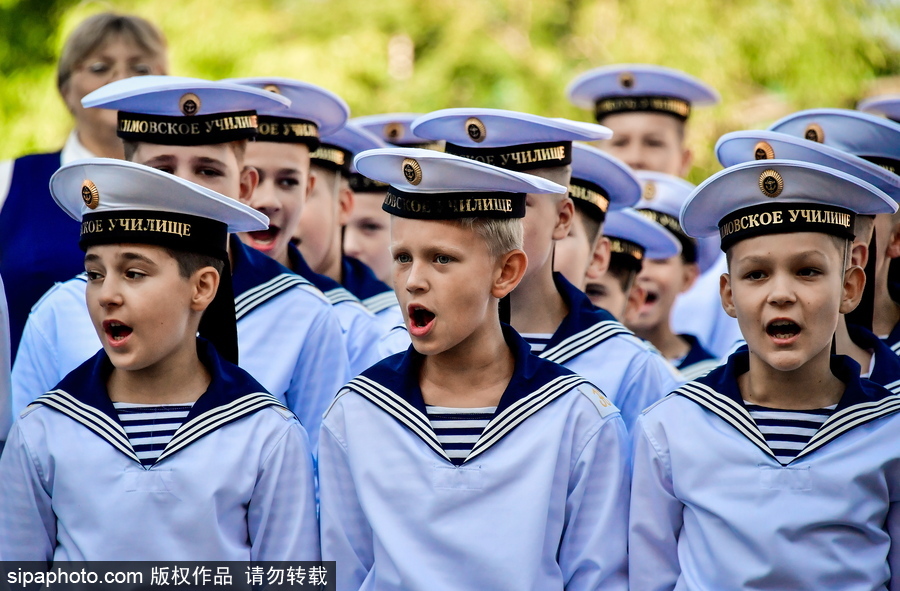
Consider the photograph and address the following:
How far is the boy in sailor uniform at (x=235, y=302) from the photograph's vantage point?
431 centimetres

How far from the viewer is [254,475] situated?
11.6ft

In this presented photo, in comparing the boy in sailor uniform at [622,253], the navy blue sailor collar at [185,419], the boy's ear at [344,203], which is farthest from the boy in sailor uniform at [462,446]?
the boy's ear at [344,203]

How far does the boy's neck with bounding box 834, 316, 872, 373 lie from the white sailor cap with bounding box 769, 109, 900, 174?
28.6 inches

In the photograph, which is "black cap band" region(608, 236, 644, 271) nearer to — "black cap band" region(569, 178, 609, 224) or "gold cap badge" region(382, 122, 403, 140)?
"black cap band" region(569, 178, 609, 224)

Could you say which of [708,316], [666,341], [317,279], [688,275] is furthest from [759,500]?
[708,316]

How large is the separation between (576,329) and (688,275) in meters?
2.22

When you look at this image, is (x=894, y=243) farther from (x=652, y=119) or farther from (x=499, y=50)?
(x=499, y=50)

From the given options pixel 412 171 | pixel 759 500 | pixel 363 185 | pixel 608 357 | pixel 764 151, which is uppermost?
pixel 363 185

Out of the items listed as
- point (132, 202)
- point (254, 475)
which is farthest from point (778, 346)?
point (132, 202)

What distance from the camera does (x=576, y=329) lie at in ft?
14.3

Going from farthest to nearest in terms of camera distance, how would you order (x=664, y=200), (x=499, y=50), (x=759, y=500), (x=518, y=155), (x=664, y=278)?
(x=499, y=50), (x=664, y=200), (x=664, y=278), (x=518, y=155), (x=759, y=500)

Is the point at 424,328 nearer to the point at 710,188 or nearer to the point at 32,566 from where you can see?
the point at 710,188

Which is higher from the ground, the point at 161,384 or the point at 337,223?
the point at 337,223

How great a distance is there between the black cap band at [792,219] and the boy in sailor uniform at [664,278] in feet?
6.97
